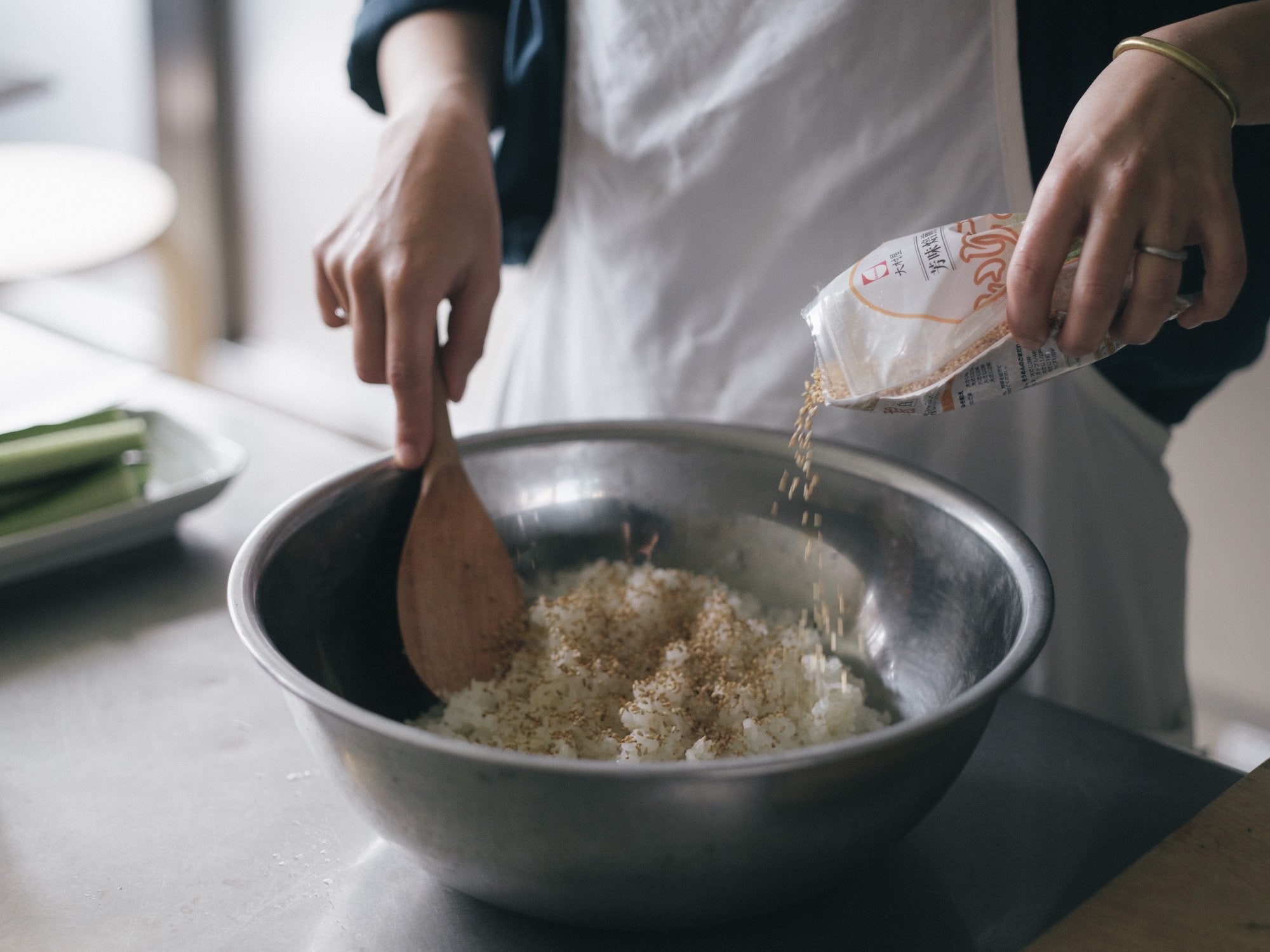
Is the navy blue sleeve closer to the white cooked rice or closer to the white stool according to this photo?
the white cooked rice

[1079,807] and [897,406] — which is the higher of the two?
[897,406]

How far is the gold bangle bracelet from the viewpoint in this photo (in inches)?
21.6

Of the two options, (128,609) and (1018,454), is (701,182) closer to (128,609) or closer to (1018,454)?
(1018,454)

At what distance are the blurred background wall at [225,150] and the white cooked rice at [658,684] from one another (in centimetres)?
123

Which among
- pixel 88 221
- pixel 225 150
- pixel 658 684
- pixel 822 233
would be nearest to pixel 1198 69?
pixel 822 233

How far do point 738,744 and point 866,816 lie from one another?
15 centimetres

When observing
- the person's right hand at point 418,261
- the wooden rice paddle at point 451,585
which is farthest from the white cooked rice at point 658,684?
the person's right hand at point 418,261

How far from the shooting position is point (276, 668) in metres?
0.49

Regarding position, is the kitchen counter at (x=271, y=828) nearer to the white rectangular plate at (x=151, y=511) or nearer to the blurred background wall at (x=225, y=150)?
the white rectangular plate at (x=151, y=511)

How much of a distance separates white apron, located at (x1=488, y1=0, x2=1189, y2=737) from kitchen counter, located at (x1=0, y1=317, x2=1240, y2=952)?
0.22m

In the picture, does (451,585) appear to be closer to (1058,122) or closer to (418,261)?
(418,261)

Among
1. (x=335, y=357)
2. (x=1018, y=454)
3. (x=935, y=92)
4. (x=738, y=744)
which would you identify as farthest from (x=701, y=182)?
(x=335, y=357)

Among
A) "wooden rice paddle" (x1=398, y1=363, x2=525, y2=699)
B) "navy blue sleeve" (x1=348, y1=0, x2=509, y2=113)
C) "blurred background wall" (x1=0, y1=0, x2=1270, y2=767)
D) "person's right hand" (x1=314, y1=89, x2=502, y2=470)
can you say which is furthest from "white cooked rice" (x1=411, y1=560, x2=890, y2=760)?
"blurred background wall" (x1=0, y1=0, x2=1270, y2=767)

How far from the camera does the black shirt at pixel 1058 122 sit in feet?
2.43
